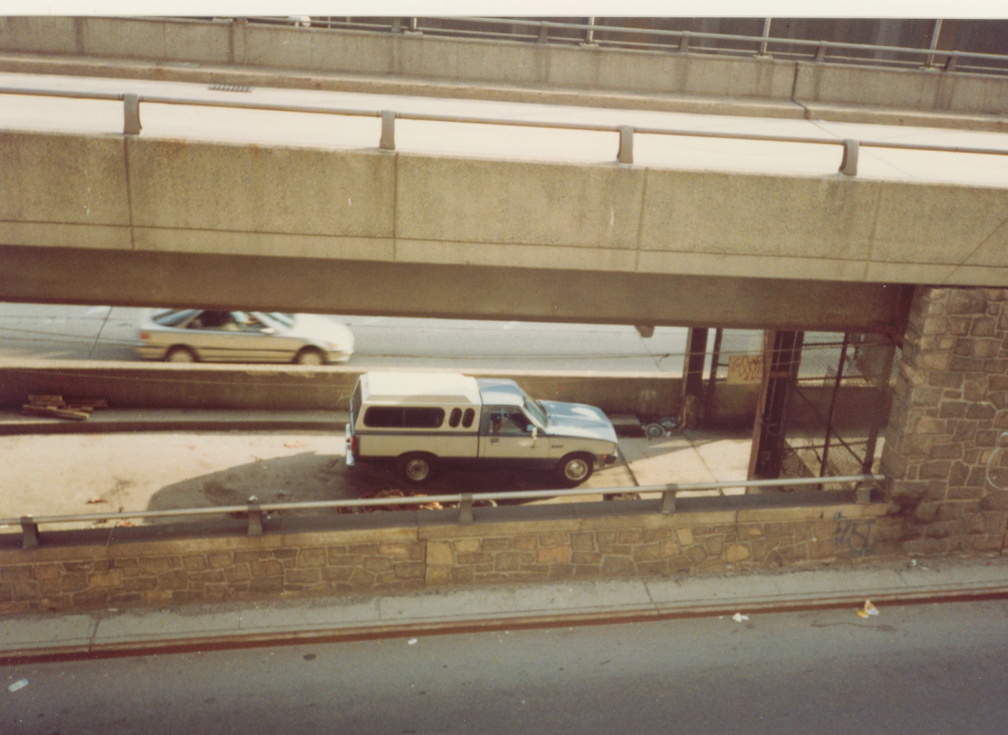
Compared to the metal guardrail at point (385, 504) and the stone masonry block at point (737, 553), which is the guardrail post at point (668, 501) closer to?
the metal guardrail at point (385, 504)

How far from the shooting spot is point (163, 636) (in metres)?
9.41

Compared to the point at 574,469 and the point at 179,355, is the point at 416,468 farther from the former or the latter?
the point at 179,355

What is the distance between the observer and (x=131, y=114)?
7.99 meters

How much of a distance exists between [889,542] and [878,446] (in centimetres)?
138

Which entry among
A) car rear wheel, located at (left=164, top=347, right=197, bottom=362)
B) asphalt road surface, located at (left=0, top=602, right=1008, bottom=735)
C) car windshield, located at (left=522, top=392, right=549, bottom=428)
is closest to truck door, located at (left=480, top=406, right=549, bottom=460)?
car windshield, located at (left=522, top=392, right=549, bottom=428)

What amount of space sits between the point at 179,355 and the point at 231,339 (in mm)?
1175

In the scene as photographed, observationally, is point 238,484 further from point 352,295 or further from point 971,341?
point 971,341

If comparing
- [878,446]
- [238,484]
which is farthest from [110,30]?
[878,446]

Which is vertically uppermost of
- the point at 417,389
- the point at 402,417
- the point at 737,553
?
the point at 417,389

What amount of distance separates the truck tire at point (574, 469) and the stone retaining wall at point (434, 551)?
4698 millimetres

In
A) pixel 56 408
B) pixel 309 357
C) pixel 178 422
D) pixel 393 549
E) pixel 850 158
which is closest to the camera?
pixel 850 158

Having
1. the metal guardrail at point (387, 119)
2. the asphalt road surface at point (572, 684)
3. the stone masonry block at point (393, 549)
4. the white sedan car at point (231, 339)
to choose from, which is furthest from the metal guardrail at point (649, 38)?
the asphalt road surface at point (572, 684)

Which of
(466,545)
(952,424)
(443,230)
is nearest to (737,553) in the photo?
(952,424)

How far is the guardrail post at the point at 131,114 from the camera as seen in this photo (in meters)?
7.97
